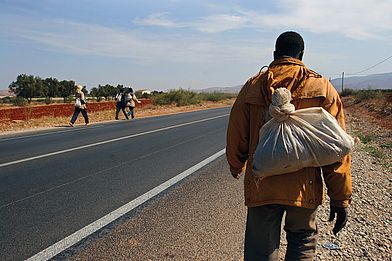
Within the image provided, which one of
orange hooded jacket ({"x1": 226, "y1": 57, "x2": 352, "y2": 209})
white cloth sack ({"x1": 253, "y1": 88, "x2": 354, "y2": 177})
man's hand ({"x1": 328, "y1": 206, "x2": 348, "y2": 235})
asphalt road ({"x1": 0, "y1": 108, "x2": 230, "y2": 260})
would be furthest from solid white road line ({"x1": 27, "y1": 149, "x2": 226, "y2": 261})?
man's hand ({"x1": 328, "y1": 206, "x2": 348, "y2": 235})

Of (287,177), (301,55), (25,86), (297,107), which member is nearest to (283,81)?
(297,107)

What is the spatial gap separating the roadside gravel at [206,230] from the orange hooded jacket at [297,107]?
1528 mm

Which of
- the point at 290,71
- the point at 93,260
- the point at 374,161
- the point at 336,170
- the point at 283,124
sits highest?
the point at 290,71

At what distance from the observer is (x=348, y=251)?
4.12m

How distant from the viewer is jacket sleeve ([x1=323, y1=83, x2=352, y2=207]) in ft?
8.41

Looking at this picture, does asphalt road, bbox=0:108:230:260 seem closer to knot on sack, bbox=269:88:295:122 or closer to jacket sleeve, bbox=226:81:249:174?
jacket sleeve, bbox=226:81:249:174

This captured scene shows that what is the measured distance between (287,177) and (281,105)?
488 millimetres

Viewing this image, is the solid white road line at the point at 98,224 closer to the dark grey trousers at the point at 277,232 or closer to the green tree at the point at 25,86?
the dark grey trousers at the point at 277,232

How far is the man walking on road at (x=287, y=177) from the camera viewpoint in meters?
2.57

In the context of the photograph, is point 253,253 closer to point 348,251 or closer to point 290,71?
point 290,71

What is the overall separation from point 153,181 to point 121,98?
17.3 metres

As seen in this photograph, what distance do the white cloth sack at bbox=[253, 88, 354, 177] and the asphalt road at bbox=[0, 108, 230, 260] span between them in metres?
2.83

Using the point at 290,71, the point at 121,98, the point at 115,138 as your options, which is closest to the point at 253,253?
the point at 290,71

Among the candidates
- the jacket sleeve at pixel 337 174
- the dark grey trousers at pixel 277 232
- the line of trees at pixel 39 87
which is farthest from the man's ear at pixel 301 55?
the line of trees at pixel 39 87
